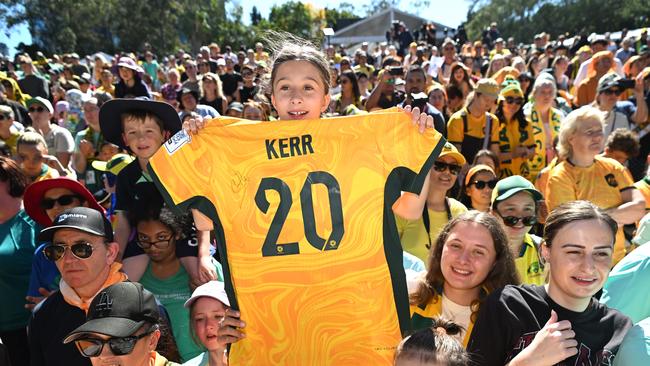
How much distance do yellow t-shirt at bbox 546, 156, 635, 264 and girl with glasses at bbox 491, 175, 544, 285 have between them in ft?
2.44

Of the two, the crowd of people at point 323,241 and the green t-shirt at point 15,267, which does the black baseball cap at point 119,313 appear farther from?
the green t-shirt at point 15,267

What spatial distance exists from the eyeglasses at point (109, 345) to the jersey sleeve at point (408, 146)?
4.06 ft

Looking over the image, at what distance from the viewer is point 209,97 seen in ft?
30.5

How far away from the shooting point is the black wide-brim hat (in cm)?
385

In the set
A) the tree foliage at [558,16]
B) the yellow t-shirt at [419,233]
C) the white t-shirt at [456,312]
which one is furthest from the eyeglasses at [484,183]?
the tree foliage at [558,16]

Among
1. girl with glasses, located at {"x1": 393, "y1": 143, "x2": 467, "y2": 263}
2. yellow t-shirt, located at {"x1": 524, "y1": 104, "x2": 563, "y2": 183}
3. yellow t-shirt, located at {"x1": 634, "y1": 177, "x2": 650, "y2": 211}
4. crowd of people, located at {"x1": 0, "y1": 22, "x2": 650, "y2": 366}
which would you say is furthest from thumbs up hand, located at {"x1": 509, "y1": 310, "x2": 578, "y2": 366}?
yellow t-shirt, located at {"x1": 524, "y1": 104, "x2": 563, "y2": 183}

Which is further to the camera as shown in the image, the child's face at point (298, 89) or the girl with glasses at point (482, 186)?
the girl with glasses at point (482, 186)

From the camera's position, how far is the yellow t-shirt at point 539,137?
6.84m

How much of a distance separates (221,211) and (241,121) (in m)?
0.39

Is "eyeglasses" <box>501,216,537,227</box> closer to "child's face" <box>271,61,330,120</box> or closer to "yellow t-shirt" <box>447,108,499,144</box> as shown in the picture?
"child's face" <box>271,61,330,120</box>

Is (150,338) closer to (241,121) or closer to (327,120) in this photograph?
(241,121)

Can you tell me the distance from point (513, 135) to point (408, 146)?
187 inches

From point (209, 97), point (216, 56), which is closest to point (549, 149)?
point (209, 97)
